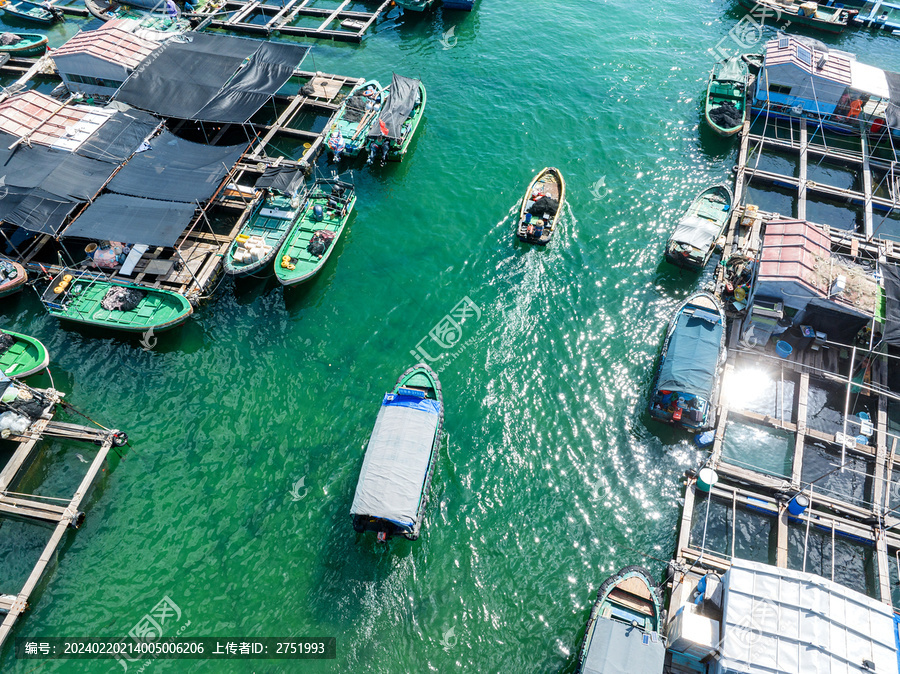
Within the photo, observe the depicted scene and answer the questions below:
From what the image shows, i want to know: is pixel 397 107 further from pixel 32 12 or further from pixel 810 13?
pixel 32 12

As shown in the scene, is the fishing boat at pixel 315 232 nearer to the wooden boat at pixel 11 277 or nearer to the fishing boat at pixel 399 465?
the fishing boat at pixel 399 465

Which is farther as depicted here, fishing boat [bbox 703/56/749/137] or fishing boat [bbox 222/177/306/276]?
fishing boat [bbox 703/56/749/137]

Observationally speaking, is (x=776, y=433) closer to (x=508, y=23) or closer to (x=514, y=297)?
(x=514, y=297)

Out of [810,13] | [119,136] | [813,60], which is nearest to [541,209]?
[813,60]

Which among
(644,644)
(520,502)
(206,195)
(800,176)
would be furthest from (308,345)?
(800,176)

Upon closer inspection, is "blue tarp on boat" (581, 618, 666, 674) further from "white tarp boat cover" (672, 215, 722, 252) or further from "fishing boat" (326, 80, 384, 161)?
"fishing boat" (326, 80, 384, 161)

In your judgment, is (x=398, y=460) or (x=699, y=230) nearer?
(x=398, y=460)

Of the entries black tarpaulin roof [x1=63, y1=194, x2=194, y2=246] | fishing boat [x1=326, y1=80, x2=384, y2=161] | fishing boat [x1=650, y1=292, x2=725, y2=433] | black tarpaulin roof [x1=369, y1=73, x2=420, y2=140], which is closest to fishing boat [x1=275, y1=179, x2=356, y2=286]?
fishing boat [x1=326, y1=80, x2=384, y2=161]
